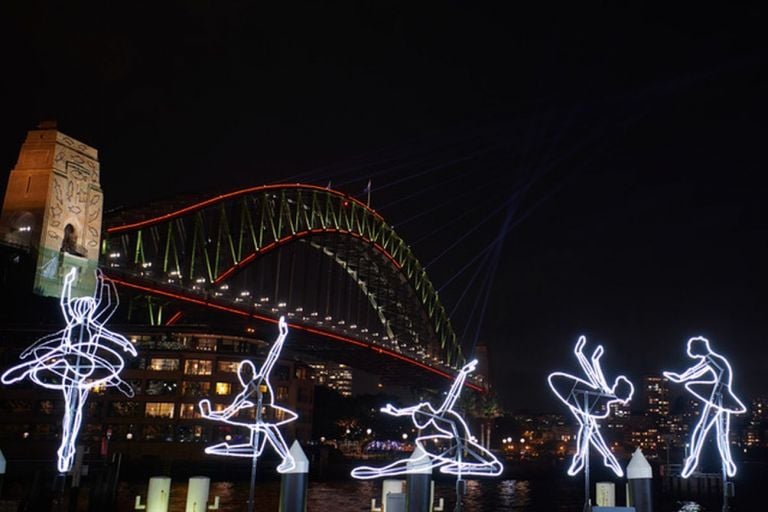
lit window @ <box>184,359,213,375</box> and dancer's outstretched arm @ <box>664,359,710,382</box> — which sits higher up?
lit window @ <box>184,359,213,375</box>

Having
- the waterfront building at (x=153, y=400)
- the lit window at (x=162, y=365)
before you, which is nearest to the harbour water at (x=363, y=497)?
the waterfront building at (x=153, y=400)

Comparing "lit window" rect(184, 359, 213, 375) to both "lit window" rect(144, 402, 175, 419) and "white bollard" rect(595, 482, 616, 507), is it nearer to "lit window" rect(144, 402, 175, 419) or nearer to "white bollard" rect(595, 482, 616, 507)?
"lit window" rect(144, 402, 175, 419)

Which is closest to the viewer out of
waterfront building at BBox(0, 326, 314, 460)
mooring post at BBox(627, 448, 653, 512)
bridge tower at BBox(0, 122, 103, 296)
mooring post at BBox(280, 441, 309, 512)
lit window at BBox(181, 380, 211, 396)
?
mooring post at BBox(280, 441, 309, 512)

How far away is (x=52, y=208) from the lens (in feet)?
133

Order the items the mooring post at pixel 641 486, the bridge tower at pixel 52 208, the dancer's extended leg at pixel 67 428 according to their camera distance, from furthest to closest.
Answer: the bridge tower at pixel 52 208 < the dancer's extended leg at pixel 67 428 < the mooring post at pixel 641 486

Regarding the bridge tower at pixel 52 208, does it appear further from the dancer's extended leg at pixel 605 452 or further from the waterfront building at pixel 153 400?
the waterfront building at pixel 153 400

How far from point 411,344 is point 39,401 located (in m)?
59.7

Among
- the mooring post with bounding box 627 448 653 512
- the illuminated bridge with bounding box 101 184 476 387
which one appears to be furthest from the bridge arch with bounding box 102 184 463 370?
the mooring post with bounding box 627 448 653 512

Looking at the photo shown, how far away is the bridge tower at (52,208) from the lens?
39.3m

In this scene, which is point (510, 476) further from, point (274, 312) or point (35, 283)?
point (35, 283)

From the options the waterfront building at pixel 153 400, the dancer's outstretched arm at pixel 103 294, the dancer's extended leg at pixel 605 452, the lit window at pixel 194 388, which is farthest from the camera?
the lit window at pixel 194 388

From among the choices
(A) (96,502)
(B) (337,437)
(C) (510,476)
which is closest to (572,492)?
(C) (510,476)

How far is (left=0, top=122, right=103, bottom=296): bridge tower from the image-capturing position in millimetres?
39344

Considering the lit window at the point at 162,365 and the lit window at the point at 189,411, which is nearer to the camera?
the lit window at the point at 189,411
